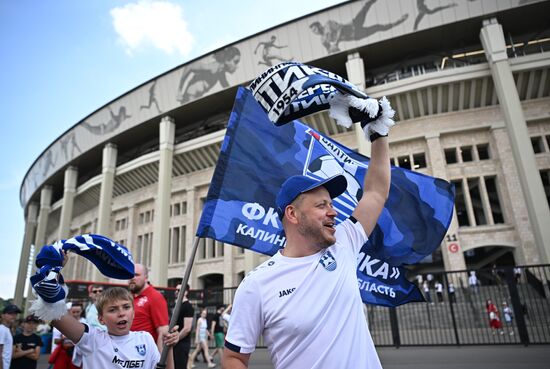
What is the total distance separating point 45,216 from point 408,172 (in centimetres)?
4534

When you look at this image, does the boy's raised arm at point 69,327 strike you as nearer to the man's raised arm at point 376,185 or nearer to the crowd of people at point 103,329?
the crowd of people at point 103,329

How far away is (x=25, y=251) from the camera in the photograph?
143 feet

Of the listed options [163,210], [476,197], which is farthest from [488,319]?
[163,210]

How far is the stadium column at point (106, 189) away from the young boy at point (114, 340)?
29.4 metres

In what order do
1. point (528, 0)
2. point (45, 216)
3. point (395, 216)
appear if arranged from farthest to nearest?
point (45, 216) < point (528, 0) < point (395, 216)

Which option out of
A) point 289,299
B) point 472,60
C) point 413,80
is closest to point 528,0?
point 472,60

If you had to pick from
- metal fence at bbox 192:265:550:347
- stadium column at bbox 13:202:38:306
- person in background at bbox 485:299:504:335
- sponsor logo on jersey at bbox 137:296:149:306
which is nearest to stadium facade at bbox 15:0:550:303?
metal fence at bbox 192:265:550:347

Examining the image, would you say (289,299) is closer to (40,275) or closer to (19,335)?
(40,275)

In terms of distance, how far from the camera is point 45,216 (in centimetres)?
3981

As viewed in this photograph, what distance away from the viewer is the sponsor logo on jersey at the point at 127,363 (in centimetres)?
251

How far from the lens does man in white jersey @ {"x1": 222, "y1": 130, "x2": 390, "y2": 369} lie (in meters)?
1.50

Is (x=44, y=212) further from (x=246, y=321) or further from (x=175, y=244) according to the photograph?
(x=246, y=321)

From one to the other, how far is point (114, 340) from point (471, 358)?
26.4 ft

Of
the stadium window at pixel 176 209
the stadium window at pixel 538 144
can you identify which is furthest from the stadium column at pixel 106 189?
the stadium window at pixel 538 144
